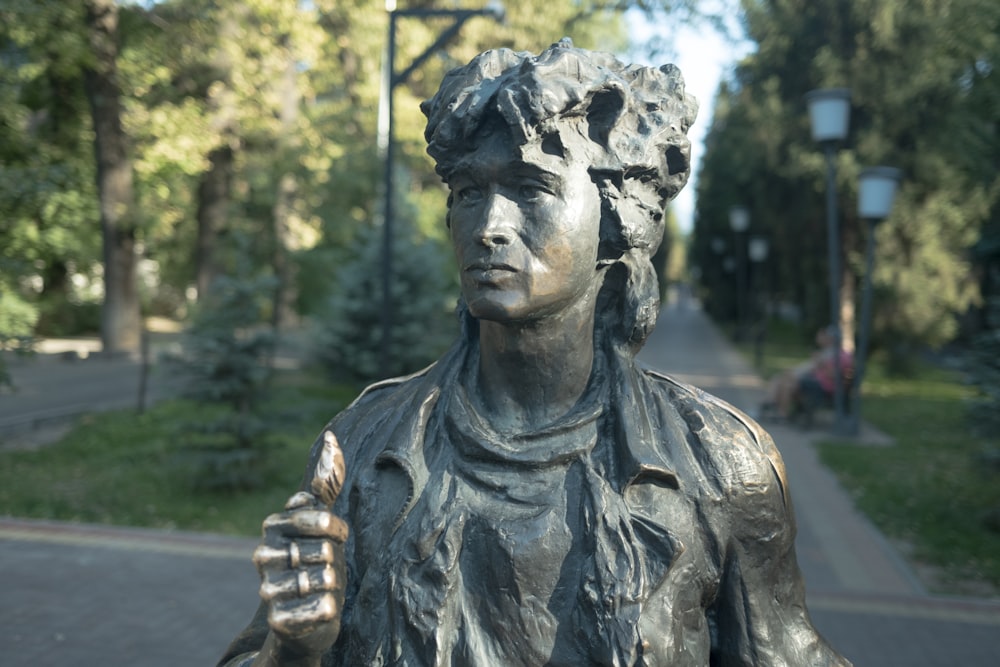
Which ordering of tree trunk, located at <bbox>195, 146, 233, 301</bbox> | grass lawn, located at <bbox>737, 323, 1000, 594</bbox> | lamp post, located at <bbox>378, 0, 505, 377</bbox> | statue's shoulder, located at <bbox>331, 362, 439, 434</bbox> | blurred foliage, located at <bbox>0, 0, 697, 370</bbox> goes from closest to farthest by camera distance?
statue's shoulder, located at <bbox>331, 362, 439, 434</bbox> < grass lawn, located at <bbox>737, 323, 1000, 594</bbox> < lamp post, located at <bbox>378, 0, 505, 377</bbox> < blurred foliage, located at <bbox>0, 0, 697, 370</bbox> < tree trunk, located at <bbox>195, 146, 233, 301</bbox>

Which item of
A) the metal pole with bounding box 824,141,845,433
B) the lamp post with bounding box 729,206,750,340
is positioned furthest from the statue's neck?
the lamp post with bounding box 729,206,750,340

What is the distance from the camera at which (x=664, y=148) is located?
5.90ft

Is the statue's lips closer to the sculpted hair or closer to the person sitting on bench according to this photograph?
the sculpted hair

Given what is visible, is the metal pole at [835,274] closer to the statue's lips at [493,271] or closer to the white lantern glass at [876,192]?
the white lantern glass at [876,192]

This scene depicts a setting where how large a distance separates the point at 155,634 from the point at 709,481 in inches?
216

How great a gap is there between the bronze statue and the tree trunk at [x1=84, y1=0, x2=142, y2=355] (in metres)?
16.5

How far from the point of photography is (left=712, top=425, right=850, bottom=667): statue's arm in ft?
5.77

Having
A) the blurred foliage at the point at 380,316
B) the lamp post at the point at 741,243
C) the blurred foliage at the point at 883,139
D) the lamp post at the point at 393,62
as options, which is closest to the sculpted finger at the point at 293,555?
the lamp post at the point at 393,62

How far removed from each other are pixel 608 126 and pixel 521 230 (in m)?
0.28

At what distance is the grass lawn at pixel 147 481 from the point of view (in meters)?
8.85

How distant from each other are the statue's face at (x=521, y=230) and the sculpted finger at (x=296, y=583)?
58 cm

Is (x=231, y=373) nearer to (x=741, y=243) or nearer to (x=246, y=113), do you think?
(x=246, y=113)

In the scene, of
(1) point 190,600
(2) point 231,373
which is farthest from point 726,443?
(2) point 231,373

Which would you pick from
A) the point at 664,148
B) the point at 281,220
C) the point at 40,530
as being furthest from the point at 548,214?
the point at 281,220
